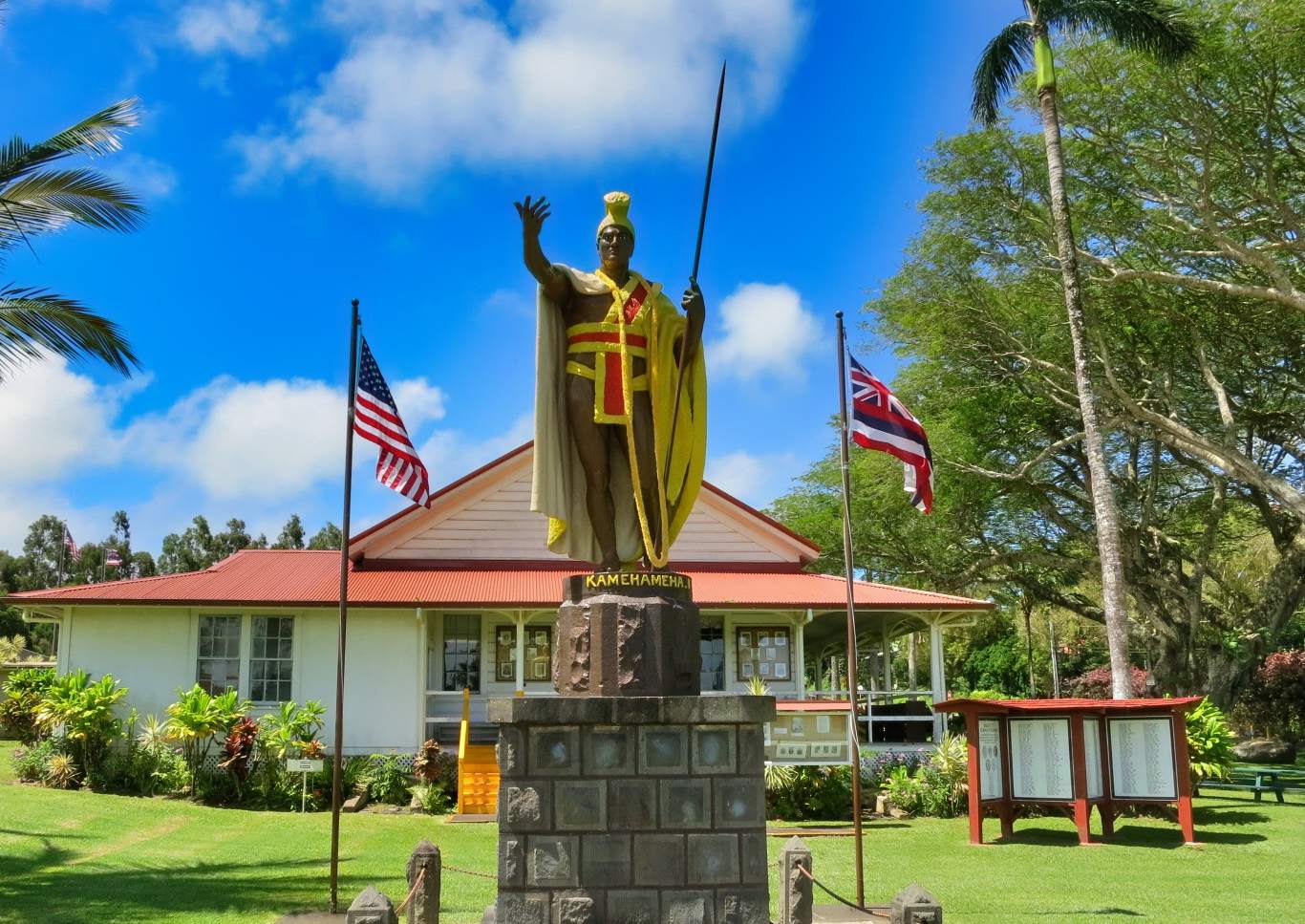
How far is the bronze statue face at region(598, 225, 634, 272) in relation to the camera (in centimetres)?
771

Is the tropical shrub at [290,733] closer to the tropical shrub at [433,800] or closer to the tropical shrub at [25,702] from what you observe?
the tropical shrub at [433,800]

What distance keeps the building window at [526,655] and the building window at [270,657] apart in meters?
3.98

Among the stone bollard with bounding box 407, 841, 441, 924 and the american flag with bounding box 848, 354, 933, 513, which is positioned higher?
the american flag with bounding box 848, 354, 933, 513

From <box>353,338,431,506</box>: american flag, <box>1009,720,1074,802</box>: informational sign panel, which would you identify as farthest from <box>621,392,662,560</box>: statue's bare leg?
<box>1009,720,1074,802</box>: informational sign panel

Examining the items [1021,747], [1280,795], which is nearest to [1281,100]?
[1280,795]

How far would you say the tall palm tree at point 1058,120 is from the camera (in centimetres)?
1978

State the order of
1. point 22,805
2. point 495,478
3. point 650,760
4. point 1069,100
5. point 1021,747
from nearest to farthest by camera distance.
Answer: point 650,760, point 1021,747, point 22,805, point 495,478, point 1069,100

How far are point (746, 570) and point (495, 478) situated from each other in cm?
562

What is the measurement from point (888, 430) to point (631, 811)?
6.11m

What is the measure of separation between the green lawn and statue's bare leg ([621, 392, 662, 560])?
4.36 metres

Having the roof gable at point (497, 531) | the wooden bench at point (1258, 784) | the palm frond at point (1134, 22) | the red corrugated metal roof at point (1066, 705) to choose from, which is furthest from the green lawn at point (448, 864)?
the palm frond at point (1134, 22)

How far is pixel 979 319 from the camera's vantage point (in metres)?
28.2

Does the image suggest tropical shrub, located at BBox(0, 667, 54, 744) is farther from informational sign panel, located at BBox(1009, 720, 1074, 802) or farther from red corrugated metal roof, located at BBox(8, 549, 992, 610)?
informational sign panel, located at BBox(1009, 720, 1074, 802)

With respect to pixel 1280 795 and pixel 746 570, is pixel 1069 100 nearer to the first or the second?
pixel 746 570
